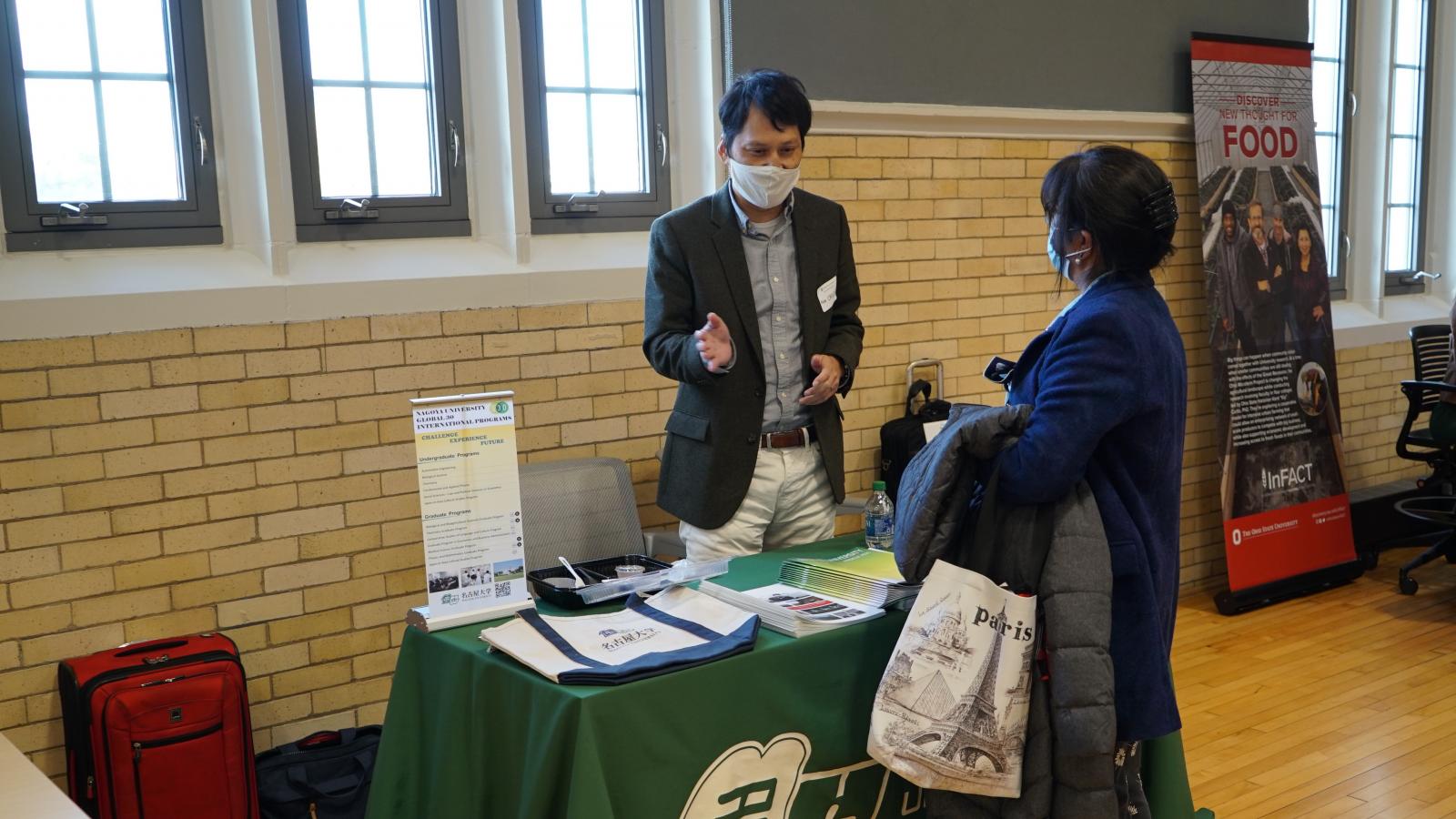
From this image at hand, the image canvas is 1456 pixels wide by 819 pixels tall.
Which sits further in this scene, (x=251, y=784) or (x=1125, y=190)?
(x=251, y=784)

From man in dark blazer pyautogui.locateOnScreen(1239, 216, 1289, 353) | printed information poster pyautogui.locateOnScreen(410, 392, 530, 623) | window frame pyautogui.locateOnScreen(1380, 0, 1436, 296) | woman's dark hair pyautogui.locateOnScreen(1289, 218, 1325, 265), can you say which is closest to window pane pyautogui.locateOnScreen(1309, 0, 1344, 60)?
window frame pyautogui.locateOnScreen(1380, 0, 1436, 296)

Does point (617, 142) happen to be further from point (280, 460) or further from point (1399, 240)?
point (1399, 240)

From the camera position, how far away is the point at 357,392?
3.48 meters

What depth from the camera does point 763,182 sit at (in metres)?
2.76

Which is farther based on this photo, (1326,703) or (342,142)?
(1326,703)

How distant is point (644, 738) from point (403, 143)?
240cm

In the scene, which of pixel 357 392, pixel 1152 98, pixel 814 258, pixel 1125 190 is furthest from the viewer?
pixel 1152 98

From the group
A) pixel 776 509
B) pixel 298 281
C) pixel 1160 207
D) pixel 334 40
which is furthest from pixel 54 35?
pixel 1160 207

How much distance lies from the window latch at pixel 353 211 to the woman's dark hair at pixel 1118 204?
2219 mm

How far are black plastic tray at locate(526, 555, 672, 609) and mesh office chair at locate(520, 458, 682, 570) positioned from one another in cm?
77

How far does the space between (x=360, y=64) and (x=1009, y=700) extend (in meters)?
2.69

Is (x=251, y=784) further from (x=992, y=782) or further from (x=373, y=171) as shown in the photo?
(x=992, y=782)

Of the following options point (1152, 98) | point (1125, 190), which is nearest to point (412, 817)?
point (1125, 190)

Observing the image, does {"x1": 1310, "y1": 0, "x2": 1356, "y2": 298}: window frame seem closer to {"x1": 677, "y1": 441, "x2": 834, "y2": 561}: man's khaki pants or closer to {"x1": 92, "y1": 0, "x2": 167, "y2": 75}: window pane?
{"x1": 677, "y1": 441, "x2": 834, "y2": 561}: man's khaki pants
